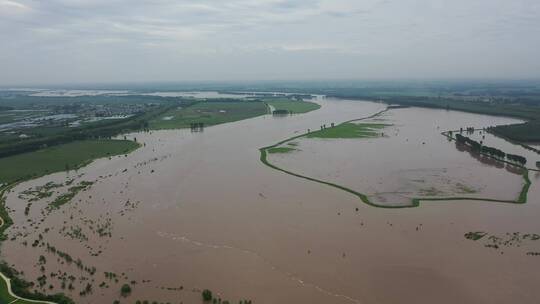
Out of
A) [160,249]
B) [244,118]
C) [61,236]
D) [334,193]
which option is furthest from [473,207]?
[244,118]

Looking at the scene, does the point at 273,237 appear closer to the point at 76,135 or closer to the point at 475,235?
the point at 475,235

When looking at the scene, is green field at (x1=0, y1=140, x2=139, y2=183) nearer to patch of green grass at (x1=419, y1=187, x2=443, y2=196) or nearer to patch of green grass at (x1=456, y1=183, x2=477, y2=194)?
patch of green grass at (x1=419, y1=187, x2=443, y2=196)

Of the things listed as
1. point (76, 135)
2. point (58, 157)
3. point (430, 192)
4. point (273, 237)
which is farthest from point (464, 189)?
point (76, 135)

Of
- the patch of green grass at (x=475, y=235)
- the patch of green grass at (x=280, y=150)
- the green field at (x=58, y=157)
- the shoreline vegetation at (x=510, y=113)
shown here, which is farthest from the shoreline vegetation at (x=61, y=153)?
the shoreline vegetation at (x=510, y=113)

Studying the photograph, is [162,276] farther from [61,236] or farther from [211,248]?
[61,236]

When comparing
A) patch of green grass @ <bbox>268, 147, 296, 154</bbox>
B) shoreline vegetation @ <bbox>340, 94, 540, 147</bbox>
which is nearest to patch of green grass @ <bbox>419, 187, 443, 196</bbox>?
patch of green grass @ <bbox>268, 147, 296, 154</bbox>
